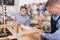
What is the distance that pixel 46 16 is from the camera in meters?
1.34

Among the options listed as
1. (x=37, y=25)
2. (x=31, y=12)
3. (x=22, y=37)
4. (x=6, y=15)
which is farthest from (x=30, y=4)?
(x=6, y=15)

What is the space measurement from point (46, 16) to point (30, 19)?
0.26m

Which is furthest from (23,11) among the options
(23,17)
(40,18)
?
(40,18)

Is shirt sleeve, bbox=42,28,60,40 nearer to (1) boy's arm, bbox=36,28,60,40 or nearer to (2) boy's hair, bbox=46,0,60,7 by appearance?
(1) boy's arm, bbox=36,28,60,40

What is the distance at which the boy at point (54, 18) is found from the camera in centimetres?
122

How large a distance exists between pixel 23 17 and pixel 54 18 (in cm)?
55

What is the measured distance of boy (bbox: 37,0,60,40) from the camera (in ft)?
3.99

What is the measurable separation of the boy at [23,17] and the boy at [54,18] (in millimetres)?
376

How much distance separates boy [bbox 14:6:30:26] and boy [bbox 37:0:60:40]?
1.24 ft

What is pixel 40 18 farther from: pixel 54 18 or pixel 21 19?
pixel 21 19

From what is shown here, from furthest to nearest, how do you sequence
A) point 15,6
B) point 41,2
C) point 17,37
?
point 15,6
point 17,37
point 41,2

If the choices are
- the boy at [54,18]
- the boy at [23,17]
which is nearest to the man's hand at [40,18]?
the boy at [54,18]

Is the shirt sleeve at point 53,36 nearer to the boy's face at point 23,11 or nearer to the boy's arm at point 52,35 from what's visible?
the boy's arm at point 52,35

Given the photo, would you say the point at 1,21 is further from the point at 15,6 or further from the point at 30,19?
the point at 30,19
